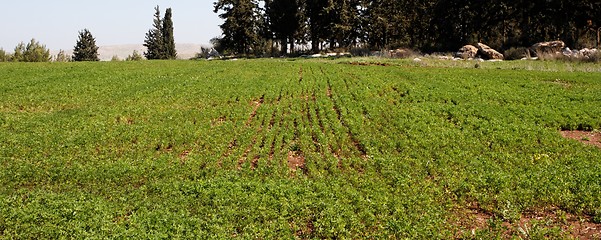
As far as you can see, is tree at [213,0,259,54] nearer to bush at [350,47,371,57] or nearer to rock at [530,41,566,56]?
bush at [350,47,371,57]

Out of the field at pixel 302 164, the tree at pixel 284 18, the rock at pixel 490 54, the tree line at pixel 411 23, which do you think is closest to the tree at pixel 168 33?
the tree line at pixel 411 23

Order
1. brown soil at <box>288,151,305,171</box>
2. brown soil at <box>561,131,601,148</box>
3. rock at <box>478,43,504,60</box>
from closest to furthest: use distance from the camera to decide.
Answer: brown soil at <box>288,151,305,171</box> < brown soil at <box>561,131,601,148</box> < rock at <box>478,43,504,60</box>

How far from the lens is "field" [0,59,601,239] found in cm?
962

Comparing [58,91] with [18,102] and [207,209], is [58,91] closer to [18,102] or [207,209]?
[18,102]

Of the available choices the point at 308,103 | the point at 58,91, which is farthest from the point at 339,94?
the point at 58,91

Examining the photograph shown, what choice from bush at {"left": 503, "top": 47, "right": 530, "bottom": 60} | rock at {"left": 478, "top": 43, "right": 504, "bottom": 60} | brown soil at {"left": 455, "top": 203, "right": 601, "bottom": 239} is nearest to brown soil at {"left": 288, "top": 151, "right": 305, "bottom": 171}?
brown soil at {"left": 455, "top": 203, "right": 601, "bottom": 239}

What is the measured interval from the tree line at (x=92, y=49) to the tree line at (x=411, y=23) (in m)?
23.1

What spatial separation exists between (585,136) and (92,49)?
103 m

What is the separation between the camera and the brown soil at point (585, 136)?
16328 mm

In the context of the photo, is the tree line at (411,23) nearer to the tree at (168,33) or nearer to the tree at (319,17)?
the tree at (319,17)

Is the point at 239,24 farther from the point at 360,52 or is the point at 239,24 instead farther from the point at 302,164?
the point at 302,164

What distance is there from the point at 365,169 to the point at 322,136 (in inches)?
142

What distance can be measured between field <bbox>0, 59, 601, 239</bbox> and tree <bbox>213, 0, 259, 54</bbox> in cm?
5461

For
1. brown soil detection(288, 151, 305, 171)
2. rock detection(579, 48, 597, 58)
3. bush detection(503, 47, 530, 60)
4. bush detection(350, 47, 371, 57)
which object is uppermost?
bush detection(350, 47, 371, 57)
